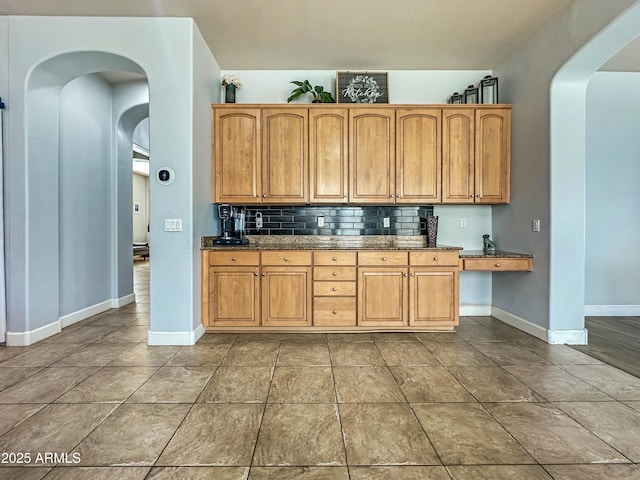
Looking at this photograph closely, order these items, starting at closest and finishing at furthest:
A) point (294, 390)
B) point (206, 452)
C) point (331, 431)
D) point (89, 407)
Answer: point (206, 452) < point (331, 431) < point (89, 407) < point (294, 390)

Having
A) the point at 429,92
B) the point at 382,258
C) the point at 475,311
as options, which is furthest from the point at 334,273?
the point at 429,92

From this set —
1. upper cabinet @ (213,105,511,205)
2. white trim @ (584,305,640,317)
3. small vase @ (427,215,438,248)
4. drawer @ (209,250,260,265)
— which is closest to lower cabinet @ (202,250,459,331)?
drawer @ (209,250,260,265)

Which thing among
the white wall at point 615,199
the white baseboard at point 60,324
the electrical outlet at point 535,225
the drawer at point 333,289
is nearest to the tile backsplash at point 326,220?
the drawer at point 333,289

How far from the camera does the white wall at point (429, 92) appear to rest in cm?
415

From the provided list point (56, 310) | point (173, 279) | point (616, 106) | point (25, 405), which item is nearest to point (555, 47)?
point (616, 106)

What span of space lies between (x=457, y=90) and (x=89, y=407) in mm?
4800

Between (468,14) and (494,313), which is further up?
(468,14)

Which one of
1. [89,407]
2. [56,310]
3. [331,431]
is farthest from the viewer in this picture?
[56,310]

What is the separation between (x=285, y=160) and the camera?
12.3ft

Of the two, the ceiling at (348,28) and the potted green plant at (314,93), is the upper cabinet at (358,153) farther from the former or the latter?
the ceiling at (348,28)

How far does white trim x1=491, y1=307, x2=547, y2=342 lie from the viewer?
3.31 metres

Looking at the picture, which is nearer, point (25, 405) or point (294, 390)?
point (25, 405)

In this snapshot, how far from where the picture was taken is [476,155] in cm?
377

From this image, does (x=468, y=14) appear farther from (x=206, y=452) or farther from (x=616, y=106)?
(x=206, y=452)
